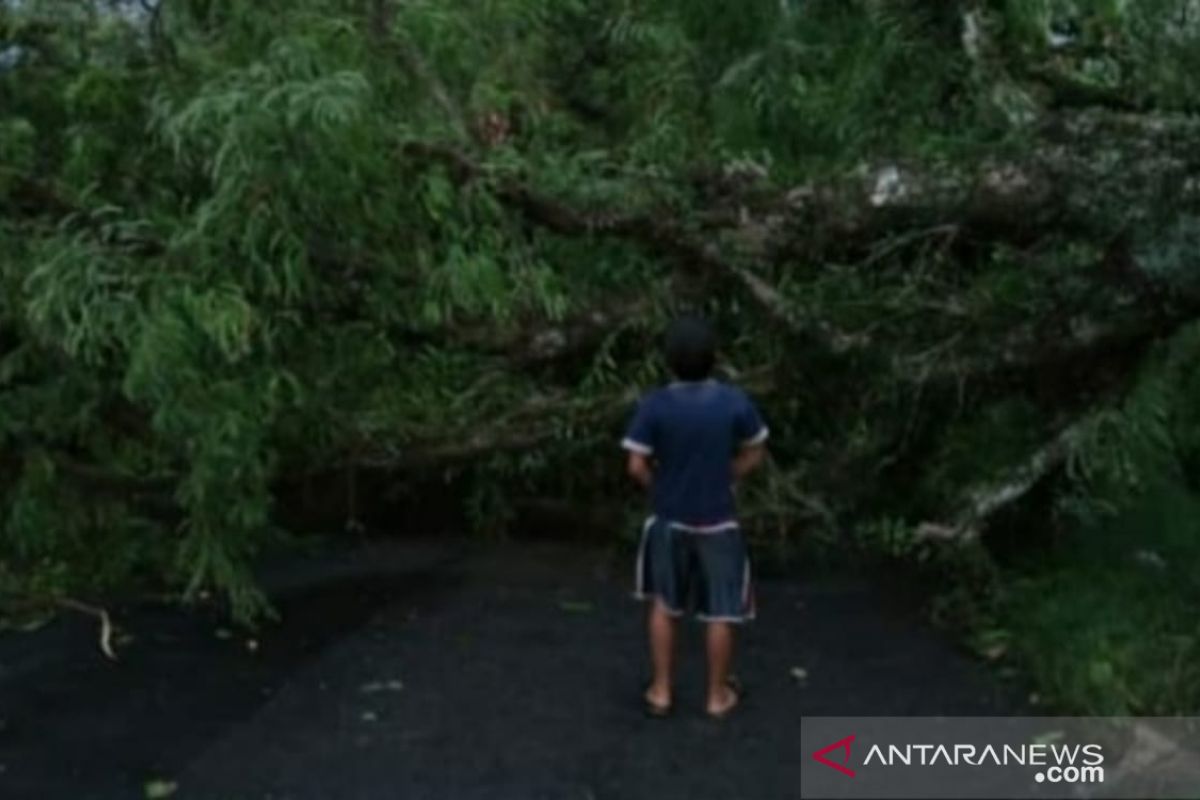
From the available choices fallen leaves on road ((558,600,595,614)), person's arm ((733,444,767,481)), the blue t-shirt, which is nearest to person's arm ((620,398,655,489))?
the blue t-shirt

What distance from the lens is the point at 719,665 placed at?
5.68 meters

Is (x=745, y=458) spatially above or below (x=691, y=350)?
below

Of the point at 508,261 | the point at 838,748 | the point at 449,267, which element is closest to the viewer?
the point at 838,748

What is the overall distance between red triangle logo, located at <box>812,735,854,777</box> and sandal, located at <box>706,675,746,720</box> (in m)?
0.49

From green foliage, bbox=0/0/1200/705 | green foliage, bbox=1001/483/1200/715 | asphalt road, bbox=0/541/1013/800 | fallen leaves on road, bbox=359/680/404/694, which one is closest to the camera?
asphalt road, bbox=0/541/1013/800

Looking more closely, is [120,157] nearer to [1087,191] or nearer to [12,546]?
[12,546]

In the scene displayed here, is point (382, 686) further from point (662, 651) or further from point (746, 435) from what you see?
point (746, 435)

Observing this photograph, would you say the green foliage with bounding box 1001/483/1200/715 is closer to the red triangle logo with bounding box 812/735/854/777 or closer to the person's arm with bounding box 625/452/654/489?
the red triangle logo with bounding box 812/735/854/777

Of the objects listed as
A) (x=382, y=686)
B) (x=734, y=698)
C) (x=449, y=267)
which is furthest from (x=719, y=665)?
(x=449, y=267)

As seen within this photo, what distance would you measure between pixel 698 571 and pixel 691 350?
0.64 metres

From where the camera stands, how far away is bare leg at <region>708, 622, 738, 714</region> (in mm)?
5664

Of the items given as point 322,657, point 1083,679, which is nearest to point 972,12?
point 1083,679

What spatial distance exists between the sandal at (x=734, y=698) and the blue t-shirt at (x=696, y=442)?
512 millimetres

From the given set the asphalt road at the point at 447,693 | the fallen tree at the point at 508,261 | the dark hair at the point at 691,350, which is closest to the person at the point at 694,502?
the dark hair at the point at 691,350
